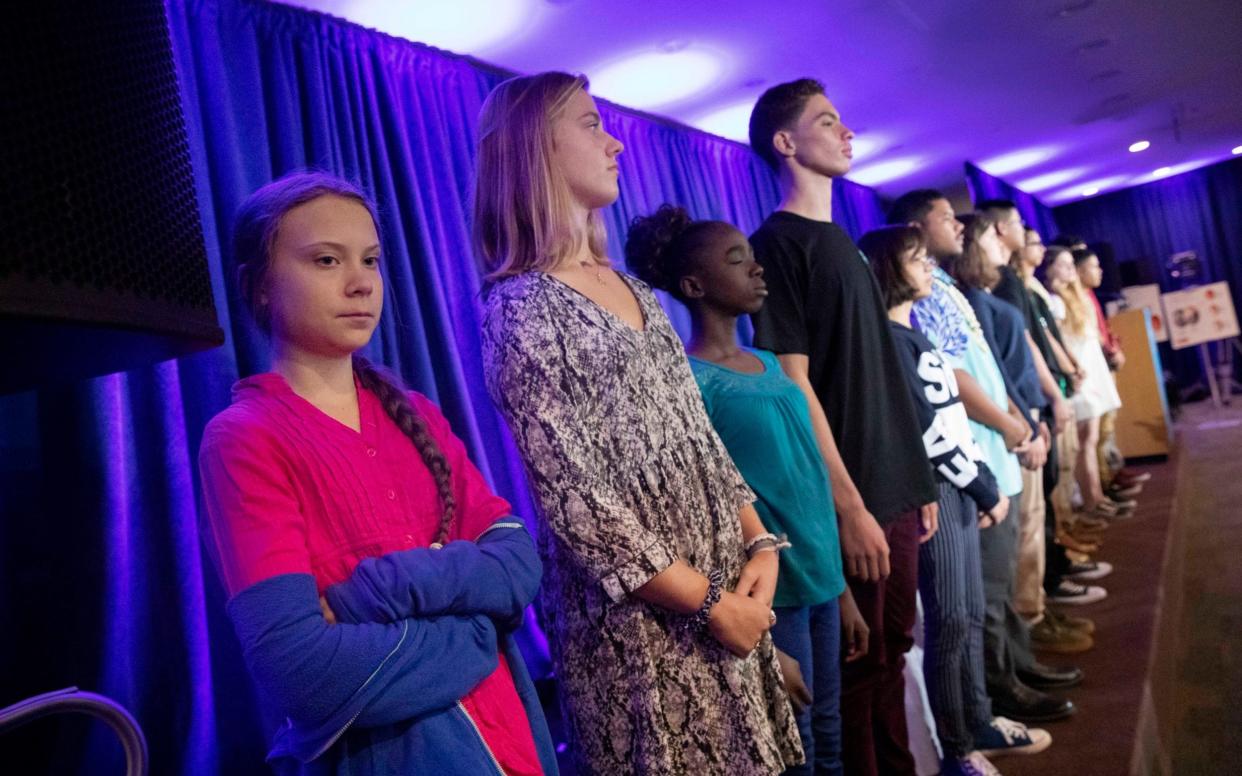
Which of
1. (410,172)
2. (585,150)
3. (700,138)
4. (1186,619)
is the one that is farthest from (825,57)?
(585,150)

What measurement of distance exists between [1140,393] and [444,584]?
7.24 metres

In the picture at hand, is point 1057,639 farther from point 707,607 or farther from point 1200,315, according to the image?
point 1200,315

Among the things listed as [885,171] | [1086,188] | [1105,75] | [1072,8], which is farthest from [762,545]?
A: [1086,188]

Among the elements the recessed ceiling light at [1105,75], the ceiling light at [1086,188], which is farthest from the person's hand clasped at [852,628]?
the ceiling light at [1086,188]

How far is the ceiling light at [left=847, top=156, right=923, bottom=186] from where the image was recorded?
665 cm

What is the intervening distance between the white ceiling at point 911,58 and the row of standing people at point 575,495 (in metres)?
1.82

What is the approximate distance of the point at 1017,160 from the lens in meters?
7.79

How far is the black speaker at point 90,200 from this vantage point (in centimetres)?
35

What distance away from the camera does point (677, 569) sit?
1099 millimetres

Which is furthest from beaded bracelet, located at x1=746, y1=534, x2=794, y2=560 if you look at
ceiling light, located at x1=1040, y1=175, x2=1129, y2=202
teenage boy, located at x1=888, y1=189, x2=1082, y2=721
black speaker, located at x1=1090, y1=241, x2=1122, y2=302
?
ceiling light, located at x1=1040, y1=175, x2=1129, y2=202

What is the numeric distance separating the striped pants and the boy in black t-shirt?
210 mm

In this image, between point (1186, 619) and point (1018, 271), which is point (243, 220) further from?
point (1018, 271)

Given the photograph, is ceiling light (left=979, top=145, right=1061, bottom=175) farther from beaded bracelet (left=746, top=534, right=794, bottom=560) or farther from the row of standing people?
beaded bracelet (left=746, top=534, right=794, bottom=560)

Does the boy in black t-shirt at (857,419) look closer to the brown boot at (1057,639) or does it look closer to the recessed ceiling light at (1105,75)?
the brown boot at (1057,639)
